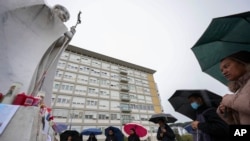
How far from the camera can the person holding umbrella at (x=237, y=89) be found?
868 mm

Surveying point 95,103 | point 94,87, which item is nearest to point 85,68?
point 94,87

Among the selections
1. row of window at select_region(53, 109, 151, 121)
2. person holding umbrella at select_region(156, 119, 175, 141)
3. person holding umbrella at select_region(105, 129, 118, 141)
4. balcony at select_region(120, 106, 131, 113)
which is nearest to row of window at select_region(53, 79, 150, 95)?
row of window at select_region(53, 109, 151, 121)

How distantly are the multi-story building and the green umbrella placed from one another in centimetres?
2308

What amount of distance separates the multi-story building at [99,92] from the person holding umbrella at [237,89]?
23592 millimetres

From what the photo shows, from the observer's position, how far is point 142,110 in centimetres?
3020

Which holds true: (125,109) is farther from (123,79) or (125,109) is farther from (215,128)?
(215,128)

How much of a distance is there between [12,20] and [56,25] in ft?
2.67

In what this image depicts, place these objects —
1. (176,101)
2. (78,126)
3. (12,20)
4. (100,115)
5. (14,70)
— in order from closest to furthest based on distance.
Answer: (14,70), (12,20), (176,101), (78,126), (100,115)

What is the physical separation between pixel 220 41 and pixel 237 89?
0.89 meters

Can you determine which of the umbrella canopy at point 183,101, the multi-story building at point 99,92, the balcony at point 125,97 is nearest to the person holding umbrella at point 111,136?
the umbrella canopy at point 183,101

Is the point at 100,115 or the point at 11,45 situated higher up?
the point at 100,115

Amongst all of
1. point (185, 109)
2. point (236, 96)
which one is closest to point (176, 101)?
point (185, 109)

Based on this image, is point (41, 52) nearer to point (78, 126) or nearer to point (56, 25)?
point (56, 25)

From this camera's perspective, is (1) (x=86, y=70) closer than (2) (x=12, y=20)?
No
